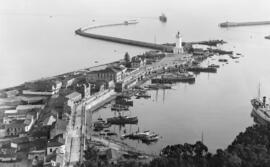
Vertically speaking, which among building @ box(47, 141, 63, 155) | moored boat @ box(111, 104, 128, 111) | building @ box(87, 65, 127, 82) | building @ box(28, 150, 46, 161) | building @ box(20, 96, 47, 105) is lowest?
building @ box(28, 150, 46, 161)

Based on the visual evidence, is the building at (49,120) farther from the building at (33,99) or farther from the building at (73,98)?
the building at (33,99)

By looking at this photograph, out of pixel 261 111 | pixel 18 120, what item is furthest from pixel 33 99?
pixel 261 111

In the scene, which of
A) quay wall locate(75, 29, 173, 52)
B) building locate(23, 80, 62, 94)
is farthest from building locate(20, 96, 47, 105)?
quay wall locate(75, 29, 173, 52)

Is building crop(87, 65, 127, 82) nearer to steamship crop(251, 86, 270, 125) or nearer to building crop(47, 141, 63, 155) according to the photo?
steamship crop(251, 86, 270, 125)

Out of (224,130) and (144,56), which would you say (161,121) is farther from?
(144,56)

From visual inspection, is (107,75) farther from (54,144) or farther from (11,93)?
(54,144)
